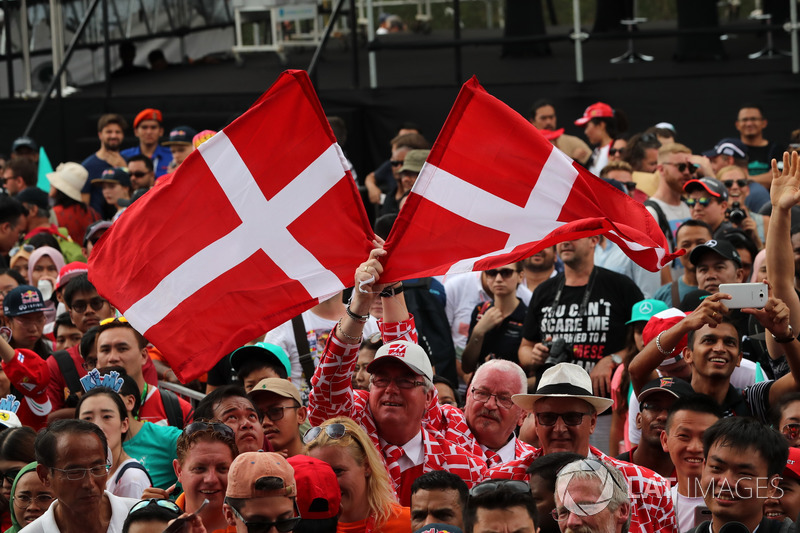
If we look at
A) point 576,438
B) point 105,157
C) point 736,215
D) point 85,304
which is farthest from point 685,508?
point 105,157

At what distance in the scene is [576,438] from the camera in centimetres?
587

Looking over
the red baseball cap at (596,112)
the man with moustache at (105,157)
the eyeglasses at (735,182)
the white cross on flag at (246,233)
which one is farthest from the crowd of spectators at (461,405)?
the man with moustache at (105,157)

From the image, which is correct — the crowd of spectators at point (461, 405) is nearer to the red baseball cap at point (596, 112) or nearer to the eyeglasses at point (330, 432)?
the eyeglasses at point (330, 432)

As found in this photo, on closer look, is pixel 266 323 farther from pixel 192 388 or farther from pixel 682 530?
pixel 192 388

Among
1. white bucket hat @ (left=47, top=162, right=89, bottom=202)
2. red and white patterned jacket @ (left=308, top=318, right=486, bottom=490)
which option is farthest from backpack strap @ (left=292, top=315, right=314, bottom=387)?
white bucket hat @ (left=47, top=162, right=89, bottom=202)

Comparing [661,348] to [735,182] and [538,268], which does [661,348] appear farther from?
[735,182]

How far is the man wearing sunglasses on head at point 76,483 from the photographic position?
565 cm

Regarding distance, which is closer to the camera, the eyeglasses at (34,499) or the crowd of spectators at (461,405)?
the crowd of spectators at (461,405)

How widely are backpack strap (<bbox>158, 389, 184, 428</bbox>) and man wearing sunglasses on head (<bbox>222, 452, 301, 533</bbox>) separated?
2689 millimetres

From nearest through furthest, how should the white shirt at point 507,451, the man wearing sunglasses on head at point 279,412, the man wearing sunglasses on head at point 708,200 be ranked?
the man wearing sunglasses on head at point 279,412
the white shirt at point 507,451
the man wearing sunglasses on head at point 708,200

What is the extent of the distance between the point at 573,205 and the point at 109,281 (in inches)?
85.4

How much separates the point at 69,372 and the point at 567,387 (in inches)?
127

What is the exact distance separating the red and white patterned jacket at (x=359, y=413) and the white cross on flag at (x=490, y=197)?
499mm

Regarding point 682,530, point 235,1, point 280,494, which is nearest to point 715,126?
point 235,1
